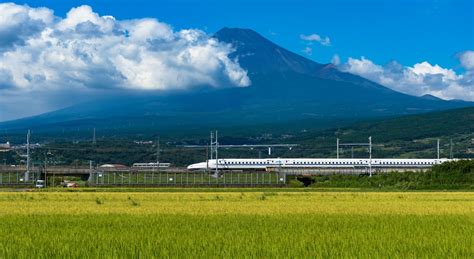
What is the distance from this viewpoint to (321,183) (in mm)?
73812

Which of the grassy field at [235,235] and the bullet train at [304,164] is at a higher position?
the bullet train at [304,164]

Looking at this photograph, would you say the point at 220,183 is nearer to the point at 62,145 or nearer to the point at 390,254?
the point at 390,254

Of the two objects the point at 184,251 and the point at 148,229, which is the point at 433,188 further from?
the point at 184,251

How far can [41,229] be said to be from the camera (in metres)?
18.0

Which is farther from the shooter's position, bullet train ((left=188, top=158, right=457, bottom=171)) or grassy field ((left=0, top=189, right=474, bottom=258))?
bullet train ((left=188, top=158, right=457, bottom=171))

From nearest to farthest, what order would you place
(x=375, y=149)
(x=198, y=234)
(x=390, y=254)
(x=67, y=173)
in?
(x=390, y=254) → (x=198, y=234) → (x=67, y=173) → (x=375, y=149)

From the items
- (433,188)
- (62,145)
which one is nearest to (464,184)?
(433,188)

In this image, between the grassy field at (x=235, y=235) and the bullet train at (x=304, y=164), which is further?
the bullet train at (x=304, y=164)

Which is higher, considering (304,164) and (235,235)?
(304,164)

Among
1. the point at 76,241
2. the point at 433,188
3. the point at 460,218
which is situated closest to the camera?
the point at 76,241

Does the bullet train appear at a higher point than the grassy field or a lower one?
higher

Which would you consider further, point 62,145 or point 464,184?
point 62,145

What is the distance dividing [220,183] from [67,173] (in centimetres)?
2837

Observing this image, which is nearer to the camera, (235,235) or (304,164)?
(235,235)
